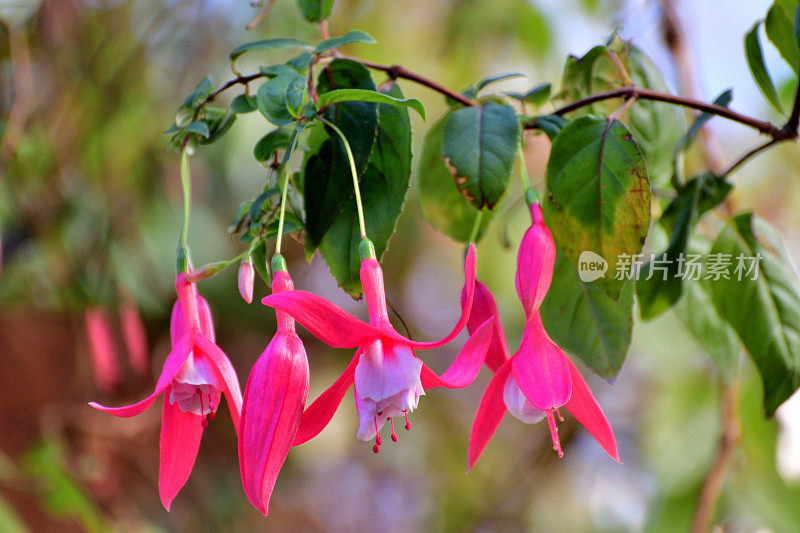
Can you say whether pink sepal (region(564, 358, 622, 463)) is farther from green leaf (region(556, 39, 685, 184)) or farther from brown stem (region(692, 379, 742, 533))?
brown stem (region(692, 379, 742, 533))

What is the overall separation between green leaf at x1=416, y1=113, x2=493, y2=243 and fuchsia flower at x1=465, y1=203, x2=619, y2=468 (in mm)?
96

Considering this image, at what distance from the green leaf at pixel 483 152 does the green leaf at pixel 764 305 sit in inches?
6.9

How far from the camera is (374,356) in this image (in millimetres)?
255

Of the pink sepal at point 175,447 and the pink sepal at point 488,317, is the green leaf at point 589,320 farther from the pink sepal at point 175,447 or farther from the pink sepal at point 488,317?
the pink sepal at point 175,447

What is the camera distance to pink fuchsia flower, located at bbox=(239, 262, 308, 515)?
24 centimetres

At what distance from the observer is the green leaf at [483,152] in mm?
285

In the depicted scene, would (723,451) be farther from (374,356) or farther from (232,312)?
(232,312)

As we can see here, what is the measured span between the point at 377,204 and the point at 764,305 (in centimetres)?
22

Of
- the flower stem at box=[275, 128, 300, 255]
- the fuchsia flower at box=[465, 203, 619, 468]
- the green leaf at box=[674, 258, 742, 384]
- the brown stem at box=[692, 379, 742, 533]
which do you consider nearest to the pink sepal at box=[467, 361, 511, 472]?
the fuchsia flower at box=[465, 203, 619, 468]

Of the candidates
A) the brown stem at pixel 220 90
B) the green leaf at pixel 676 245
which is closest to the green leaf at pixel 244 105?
the brown stem at pixel 220 90

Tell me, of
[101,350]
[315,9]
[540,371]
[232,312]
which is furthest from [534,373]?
[232,312]

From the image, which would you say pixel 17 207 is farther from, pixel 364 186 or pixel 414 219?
pixel 414 219

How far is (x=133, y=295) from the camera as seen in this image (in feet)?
2.78

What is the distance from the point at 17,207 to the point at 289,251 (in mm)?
618
